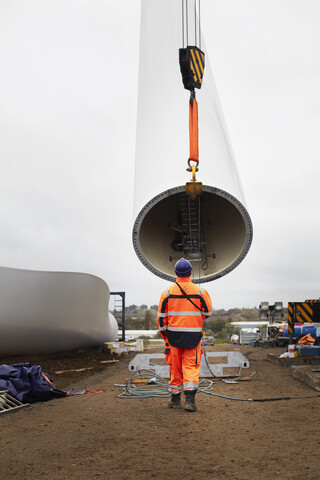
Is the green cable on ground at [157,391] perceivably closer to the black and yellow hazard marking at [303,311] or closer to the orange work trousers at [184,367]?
the orange work trousers at [184,367]

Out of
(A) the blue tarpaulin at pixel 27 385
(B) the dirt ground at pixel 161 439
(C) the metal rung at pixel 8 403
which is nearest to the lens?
(B) the dirt ground at pixel 161 439

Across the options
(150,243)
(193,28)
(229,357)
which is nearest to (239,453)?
(229,357)

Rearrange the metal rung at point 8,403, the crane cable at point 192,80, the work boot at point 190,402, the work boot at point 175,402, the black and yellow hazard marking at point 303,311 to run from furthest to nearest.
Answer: the black and yellow hazard marking at point 303,311
the crane cable at point 192,80
the metal rung at point 8,403
the work boot at point 175,402
the work boot at point 190,402

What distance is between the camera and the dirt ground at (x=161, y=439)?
2.34 meters

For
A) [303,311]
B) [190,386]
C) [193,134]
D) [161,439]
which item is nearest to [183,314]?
[190,386]

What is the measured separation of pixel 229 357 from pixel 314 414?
348 centimetres

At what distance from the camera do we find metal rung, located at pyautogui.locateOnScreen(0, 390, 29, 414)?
14.7ft

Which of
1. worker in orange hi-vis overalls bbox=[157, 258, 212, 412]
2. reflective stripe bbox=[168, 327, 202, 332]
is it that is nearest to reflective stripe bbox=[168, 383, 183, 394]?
worker in orange hi-vis overalls bbox=[157, 258, 212, 412]

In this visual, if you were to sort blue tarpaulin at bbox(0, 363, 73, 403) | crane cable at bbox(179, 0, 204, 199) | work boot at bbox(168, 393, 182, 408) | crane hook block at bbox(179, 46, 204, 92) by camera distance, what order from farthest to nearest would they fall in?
crane hook block at bbox(179, 46, 204, 92)
crane cable at bbox(179, 0, 204, 199)
blue tarpaulin at bbox(0, 363, 73, 403)
work boot at bbox(168, 393, 182, 408)

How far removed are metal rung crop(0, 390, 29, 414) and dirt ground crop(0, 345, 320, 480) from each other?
0.09m

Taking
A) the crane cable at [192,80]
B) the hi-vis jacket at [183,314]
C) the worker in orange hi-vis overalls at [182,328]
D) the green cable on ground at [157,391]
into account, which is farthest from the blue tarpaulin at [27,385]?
the crane cable at [192,80]

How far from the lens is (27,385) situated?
5.16m

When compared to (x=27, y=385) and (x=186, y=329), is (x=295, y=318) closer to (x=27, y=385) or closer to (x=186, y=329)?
(x=186, y=329)

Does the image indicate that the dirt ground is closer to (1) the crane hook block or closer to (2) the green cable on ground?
(2) the green cable on ground
